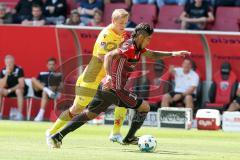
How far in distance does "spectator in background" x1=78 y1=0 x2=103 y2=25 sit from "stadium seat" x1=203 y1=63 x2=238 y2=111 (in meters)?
4.26

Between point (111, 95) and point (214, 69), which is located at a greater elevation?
point (111, 95)

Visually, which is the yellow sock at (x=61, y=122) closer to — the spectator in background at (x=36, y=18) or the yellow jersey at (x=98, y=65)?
the yellow jersey at (x=98, y=65)

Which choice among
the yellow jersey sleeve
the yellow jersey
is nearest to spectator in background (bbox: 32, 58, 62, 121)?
the yellow jersey

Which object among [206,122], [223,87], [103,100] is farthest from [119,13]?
[223,87]

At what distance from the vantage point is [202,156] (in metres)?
12.5

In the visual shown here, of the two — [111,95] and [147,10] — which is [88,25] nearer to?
[147,10]

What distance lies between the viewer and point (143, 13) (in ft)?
77.5

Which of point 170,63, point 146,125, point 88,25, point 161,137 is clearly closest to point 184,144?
point 161,137

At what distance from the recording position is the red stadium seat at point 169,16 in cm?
2323

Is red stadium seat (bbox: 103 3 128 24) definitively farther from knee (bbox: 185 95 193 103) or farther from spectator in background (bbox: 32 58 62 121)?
knee (bbox: 185 95 193 103)

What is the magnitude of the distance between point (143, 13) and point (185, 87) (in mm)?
2987

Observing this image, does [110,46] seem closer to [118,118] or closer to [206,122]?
[118,118]

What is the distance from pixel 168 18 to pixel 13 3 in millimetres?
5489

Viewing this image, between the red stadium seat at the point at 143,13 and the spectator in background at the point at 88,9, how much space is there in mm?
1005
